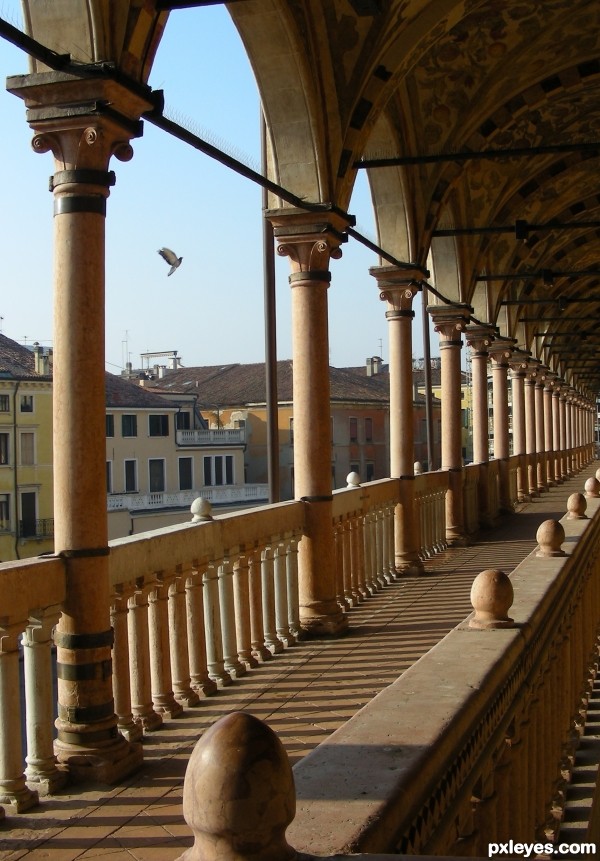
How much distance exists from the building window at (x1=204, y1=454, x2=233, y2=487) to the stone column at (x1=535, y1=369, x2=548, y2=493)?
18.4m

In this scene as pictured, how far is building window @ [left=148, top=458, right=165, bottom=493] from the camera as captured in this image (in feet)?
135

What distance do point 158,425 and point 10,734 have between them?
36.7 m

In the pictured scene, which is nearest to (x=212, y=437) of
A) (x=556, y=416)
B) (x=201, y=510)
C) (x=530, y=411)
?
(x=556, y=416)

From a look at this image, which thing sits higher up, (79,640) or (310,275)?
(310,275)

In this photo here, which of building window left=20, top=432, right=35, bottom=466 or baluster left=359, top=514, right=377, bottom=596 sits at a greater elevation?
building window left=20, top=432, right=35, bottom=466

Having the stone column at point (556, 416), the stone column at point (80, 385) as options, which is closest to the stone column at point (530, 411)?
the stone column at point (556, 416)

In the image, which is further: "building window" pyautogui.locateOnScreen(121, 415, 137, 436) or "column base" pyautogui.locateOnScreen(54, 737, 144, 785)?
"building window" pyautogui.locateOnScreen(121, 415, 137, 436)

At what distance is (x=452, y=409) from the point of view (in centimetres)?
1373

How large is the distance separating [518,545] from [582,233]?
11.6m

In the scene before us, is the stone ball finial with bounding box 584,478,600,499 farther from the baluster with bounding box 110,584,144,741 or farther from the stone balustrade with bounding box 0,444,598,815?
the baluster with bounding box 110,584,144,741

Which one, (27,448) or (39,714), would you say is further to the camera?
(27,448)

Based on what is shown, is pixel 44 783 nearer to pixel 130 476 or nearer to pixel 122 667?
pixel 122 667

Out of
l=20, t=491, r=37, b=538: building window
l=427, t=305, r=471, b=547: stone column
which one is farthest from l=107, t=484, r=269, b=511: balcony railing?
l=427, t=305, r=471, b=547: stone column

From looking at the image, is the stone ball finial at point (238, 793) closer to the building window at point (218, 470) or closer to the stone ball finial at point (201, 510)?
the stone ball finial at point (201, 510)
